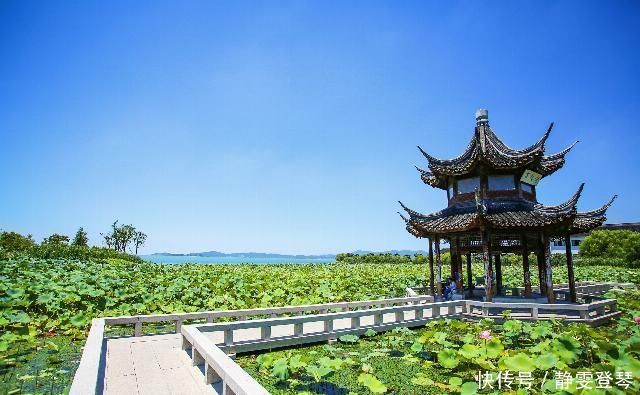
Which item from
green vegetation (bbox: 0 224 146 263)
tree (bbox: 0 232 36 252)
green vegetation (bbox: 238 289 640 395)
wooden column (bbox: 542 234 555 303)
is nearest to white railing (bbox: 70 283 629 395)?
green vegetation (bbox: 238 289 640 395)

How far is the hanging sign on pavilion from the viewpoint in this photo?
13.6 m

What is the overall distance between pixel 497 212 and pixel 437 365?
7.33 metres

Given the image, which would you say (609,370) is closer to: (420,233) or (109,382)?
(109,382)

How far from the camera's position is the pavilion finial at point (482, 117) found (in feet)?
49.1

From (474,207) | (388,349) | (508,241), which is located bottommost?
(388,349)

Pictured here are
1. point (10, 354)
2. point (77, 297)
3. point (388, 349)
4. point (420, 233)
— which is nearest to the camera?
point (10, 354)

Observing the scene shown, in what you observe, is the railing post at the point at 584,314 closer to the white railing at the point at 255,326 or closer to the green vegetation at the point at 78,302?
the white railing at the point at 255,326

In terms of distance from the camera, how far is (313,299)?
1366 centimetres

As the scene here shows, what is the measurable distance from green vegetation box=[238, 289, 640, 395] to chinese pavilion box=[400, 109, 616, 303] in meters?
3.92

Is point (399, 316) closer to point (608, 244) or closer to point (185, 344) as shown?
point (185, 344)

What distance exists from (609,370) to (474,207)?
30.4 feet

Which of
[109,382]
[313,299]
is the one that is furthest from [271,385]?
[313,299]

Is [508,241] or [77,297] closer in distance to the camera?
[77,297]

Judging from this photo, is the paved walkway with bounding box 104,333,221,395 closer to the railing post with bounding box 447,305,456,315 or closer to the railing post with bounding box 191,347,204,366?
the railing post with bounding box 191,347,204,366
